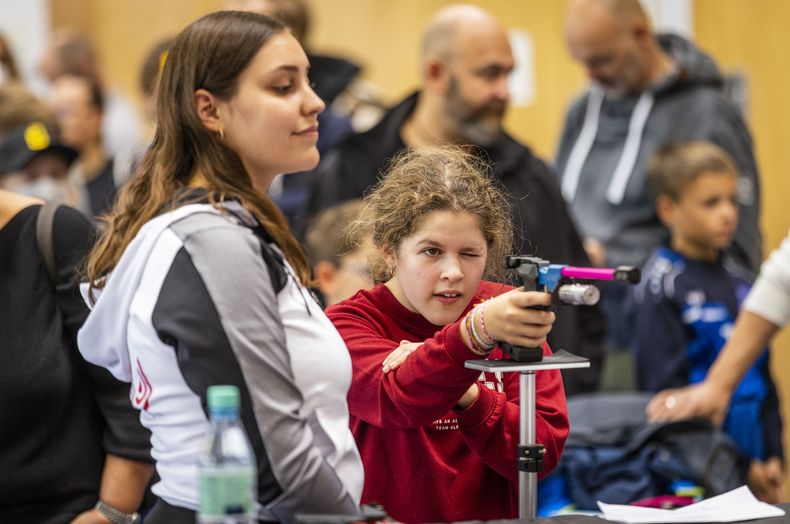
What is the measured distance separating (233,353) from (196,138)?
18.3 inches

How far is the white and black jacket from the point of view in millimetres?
1819

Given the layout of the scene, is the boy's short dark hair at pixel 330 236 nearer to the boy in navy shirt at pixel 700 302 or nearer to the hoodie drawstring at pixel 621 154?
the boy in navy shirt at pixel 700 302

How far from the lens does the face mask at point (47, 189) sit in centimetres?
347

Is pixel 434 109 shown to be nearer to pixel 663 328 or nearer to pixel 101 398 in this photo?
pixel 663 328

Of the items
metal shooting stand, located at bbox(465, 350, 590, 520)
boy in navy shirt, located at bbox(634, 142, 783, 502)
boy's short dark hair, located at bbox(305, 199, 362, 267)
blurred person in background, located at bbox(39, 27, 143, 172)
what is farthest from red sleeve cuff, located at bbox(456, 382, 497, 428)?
blurred person in background, located at bbox(39, 27, 143, 172)

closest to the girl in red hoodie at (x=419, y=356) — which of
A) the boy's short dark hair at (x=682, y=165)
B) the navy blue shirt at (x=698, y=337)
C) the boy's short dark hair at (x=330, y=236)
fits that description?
the boy's short dark hair at (x=330, y=236)

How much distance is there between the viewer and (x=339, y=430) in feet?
6.45

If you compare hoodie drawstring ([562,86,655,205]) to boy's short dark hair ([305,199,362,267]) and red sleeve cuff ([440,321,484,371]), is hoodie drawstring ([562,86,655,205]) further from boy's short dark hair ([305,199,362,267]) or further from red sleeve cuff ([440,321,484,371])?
red sleeve cuff ([440,321,484,371])

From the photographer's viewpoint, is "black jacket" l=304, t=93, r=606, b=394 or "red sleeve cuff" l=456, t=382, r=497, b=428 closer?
"red sleeve cuff" l=456, t=382, r=497, b=428

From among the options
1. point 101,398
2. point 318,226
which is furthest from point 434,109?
point 101,398

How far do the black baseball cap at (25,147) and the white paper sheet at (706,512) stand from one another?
212 cm

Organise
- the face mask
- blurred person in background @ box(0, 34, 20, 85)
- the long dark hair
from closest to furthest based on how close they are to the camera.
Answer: the long dark hair
the face mask
blurred person in background @ box(0, 34, 20, 85)

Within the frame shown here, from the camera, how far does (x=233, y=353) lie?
1.82m

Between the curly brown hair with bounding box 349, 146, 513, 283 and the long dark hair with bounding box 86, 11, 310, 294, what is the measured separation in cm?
20
